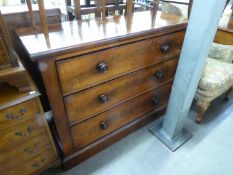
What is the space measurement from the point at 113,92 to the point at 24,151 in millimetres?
589

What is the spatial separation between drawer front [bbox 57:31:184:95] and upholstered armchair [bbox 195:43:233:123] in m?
0.48

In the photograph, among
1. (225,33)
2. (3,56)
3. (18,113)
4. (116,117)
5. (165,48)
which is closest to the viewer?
(3,56)

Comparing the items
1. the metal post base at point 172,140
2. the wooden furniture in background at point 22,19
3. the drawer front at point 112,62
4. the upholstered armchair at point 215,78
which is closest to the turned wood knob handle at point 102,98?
the drawer front at point 112,62

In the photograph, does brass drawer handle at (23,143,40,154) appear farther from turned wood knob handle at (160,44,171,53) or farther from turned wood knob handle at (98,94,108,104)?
turned wood knob handle at (160,44,171,53)

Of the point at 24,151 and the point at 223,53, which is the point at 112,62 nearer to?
the point at 24,151

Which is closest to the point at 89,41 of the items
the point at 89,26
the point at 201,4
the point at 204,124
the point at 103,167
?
the point at 89,26

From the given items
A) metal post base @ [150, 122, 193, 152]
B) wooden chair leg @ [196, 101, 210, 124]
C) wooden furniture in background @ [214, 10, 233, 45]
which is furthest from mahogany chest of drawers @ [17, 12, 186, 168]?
wooden furniture in background @ [214, 10, 233, 45]

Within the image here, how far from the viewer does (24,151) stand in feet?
3.11

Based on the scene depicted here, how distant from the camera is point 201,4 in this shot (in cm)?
90

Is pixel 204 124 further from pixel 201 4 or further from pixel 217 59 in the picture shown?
pixel 201 4

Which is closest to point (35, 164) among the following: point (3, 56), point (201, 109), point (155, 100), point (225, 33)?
point (3, 56)

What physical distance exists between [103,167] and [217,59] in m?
1.48

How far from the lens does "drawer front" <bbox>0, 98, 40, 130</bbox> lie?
781 millimetres

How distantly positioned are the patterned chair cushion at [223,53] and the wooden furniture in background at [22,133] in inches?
65.5
